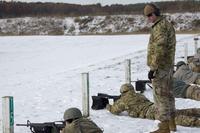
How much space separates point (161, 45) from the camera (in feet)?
24.1

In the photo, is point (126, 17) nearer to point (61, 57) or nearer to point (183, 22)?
point (183, 22)

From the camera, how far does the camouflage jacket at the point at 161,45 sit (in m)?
7.36

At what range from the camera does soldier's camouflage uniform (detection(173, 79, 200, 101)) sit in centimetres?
1059

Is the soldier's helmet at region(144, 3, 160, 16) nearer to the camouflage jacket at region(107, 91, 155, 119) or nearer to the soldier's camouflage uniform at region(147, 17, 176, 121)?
the soldier's camouflage uniform at region(147, 17, 176, 121)

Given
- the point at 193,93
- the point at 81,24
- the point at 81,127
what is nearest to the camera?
the point at 81,127

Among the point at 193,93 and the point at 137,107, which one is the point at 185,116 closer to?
the point at 137,107

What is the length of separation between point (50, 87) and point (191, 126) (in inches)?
315

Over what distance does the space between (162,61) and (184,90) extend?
3.49 m

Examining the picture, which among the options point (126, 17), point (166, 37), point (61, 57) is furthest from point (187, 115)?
point (126, 17)

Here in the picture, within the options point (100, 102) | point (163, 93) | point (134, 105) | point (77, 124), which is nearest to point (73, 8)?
point (100, 102)

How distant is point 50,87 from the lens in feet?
50.6

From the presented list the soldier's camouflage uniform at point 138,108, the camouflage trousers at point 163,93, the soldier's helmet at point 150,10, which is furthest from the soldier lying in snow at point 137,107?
the soldier's helmet at point 150,10

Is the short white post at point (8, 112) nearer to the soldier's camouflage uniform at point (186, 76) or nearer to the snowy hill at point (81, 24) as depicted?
the soldier's camouflage uniform at point (186, 76)

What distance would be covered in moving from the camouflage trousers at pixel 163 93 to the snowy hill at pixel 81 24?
70203mm
